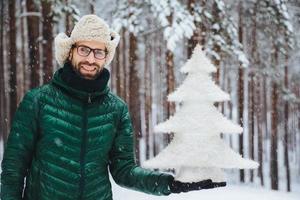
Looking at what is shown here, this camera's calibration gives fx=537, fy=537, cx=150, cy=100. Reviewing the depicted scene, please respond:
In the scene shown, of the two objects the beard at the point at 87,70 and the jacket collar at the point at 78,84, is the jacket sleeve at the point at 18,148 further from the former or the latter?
the beard at the point at 87,70

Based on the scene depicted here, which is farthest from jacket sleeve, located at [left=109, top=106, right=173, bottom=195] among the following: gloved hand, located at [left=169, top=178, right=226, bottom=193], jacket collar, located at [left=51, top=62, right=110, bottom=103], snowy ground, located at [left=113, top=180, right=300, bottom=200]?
snowy ground, located at [left=113, top=180, right=300, bottom=200]

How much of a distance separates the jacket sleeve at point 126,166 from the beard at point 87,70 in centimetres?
35

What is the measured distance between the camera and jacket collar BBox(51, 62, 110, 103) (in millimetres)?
3154

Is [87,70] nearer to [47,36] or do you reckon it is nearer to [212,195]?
[212,195]

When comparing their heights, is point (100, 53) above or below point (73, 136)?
above

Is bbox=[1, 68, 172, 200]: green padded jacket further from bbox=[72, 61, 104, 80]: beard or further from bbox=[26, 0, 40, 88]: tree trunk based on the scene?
bbox=[26, 0, 40, 88]: tree trunk

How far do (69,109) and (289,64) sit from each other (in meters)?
23.9

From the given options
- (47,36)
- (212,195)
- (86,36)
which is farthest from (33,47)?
(86,36)

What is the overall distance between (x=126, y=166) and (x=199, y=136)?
0.92 meters

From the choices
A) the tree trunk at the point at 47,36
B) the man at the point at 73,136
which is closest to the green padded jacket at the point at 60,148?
the man at the point at 73,136

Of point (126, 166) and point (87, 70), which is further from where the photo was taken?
point (126, 166)

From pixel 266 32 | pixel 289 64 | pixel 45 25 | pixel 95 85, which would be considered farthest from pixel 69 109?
pixel 289 64

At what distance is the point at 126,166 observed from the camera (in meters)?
3.40

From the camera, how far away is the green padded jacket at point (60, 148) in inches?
120
